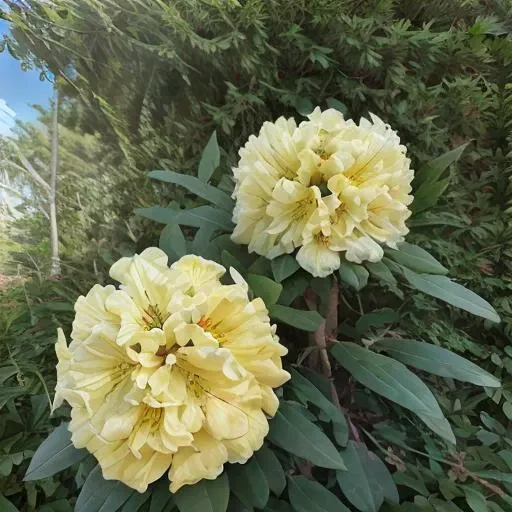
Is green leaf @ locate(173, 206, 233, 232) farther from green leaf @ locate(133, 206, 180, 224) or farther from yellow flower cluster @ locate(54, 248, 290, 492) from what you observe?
yellow flower cluster @ locate(54, 248, 290, 492)

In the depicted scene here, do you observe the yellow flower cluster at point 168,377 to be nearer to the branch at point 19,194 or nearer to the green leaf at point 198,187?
the green leaf at point 198,187

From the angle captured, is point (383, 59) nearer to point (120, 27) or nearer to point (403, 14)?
point (403, 14)

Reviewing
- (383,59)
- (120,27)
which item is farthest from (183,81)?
(383,59)

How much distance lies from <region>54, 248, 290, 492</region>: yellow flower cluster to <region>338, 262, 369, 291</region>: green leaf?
0.47 ft

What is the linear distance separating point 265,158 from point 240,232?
10 cm

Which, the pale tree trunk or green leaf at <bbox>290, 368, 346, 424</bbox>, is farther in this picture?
the pale tree trunk

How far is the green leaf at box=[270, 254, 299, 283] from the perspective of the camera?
2.22 feet

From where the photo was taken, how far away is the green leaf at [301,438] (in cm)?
60

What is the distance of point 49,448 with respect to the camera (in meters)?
0.63

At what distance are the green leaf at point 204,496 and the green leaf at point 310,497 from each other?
0.47ft

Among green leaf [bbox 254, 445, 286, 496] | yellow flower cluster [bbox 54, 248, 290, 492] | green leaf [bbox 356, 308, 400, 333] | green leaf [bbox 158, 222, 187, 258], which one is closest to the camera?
yellow flower cluster [bbox 54, 248, 290, 492]

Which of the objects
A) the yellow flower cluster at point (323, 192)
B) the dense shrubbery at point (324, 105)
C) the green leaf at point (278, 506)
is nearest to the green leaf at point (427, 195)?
the dense shrubbery at point (324, 105)

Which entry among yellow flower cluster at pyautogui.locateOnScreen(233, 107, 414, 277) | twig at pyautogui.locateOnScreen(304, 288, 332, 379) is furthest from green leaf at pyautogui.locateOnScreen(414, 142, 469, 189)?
twig at pyautogui.locateOnScreen(304, 288, 332, 379)

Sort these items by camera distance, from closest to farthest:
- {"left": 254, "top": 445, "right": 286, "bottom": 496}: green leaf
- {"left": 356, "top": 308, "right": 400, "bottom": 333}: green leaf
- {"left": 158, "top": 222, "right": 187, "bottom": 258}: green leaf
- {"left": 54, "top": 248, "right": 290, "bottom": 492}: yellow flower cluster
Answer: {"left": 54, "top": 248, "right": 290, "bottom": 492}: yellow flower cluster, {"left": 254, "top": 445, "right": 286, "bottom": 496}: green leaf, {"left": 158, "top": 222, "right": 187, "bottom": 258}: green leaf, {"left": 356, "top": 308, "right": 400, "bottom": 333}: green leaf
